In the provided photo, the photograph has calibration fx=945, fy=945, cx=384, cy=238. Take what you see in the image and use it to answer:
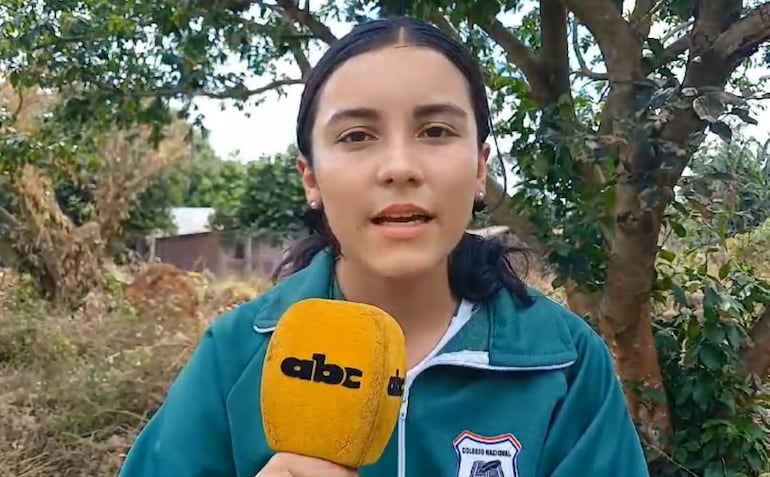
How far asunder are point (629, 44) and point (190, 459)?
164 centimetres

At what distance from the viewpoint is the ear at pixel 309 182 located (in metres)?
1.04

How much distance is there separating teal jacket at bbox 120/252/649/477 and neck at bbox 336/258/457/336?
4 cm

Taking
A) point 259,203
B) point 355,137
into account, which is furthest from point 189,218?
point 355,137

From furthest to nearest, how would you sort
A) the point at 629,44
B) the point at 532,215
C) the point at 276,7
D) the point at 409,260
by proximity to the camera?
1. the point at 276,7
2. the point at 532,215
3. the point at 629,44
4. the point at 409,260

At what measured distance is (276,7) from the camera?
3535 millimetres

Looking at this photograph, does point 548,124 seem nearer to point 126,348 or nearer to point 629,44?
point 629,44

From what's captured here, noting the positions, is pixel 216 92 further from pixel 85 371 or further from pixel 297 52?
pixel 85 371

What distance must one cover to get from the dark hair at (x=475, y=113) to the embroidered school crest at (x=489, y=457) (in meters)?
0.19

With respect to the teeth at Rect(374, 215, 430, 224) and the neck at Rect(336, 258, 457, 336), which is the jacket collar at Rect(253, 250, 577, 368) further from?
the teeth at Rect(374, 215, 430, 224)

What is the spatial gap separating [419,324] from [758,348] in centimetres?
170

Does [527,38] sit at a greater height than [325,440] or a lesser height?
greater

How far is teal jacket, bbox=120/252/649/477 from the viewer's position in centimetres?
99

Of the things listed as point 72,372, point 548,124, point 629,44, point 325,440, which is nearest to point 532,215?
point 548,124

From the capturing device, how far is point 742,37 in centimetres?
197
